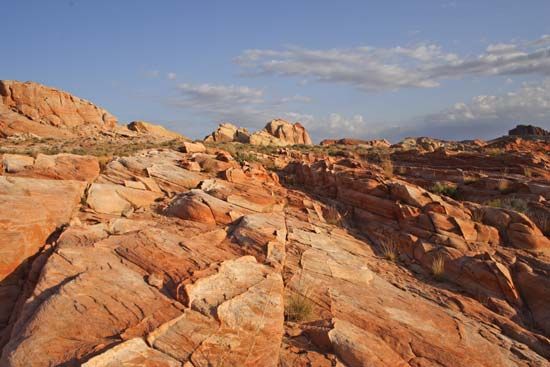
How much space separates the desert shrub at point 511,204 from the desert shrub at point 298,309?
876 centimetres

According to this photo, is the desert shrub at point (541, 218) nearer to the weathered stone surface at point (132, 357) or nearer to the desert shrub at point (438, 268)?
the desert shrub at point (438, 268)

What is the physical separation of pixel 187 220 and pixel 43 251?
3.00 metres

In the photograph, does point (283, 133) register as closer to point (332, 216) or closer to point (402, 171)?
point (402, 171)

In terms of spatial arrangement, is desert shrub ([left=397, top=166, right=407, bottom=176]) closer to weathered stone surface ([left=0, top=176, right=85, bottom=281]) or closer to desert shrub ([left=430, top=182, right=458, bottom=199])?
desert shrub ([left=430, top=182, right=458, bottom=199])

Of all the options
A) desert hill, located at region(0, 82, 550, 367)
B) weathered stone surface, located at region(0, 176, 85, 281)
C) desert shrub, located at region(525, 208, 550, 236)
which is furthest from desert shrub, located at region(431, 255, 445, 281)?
weathered stone surface, located at region(0, 176, 85, 281)

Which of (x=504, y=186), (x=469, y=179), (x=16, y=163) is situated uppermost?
(x=16, y=163)

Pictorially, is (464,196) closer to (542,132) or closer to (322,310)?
(322,310)

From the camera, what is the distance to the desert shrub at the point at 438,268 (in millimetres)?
8445

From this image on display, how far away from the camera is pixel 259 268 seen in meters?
6.87

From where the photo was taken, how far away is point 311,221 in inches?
417

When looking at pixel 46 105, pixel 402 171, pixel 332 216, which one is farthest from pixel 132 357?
pixel 46 105

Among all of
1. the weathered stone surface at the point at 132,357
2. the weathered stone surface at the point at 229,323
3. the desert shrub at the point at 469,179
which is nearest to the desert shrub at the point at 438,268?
the weathered stone surface at the point at 229,323

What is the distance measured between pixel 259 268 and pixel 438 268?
435 centimetres

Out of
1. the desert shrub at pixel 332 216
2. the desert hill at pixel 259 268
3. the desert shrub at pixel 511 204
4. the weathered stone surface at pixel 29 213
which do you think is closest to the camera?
the desert hill at pixel 259 268
